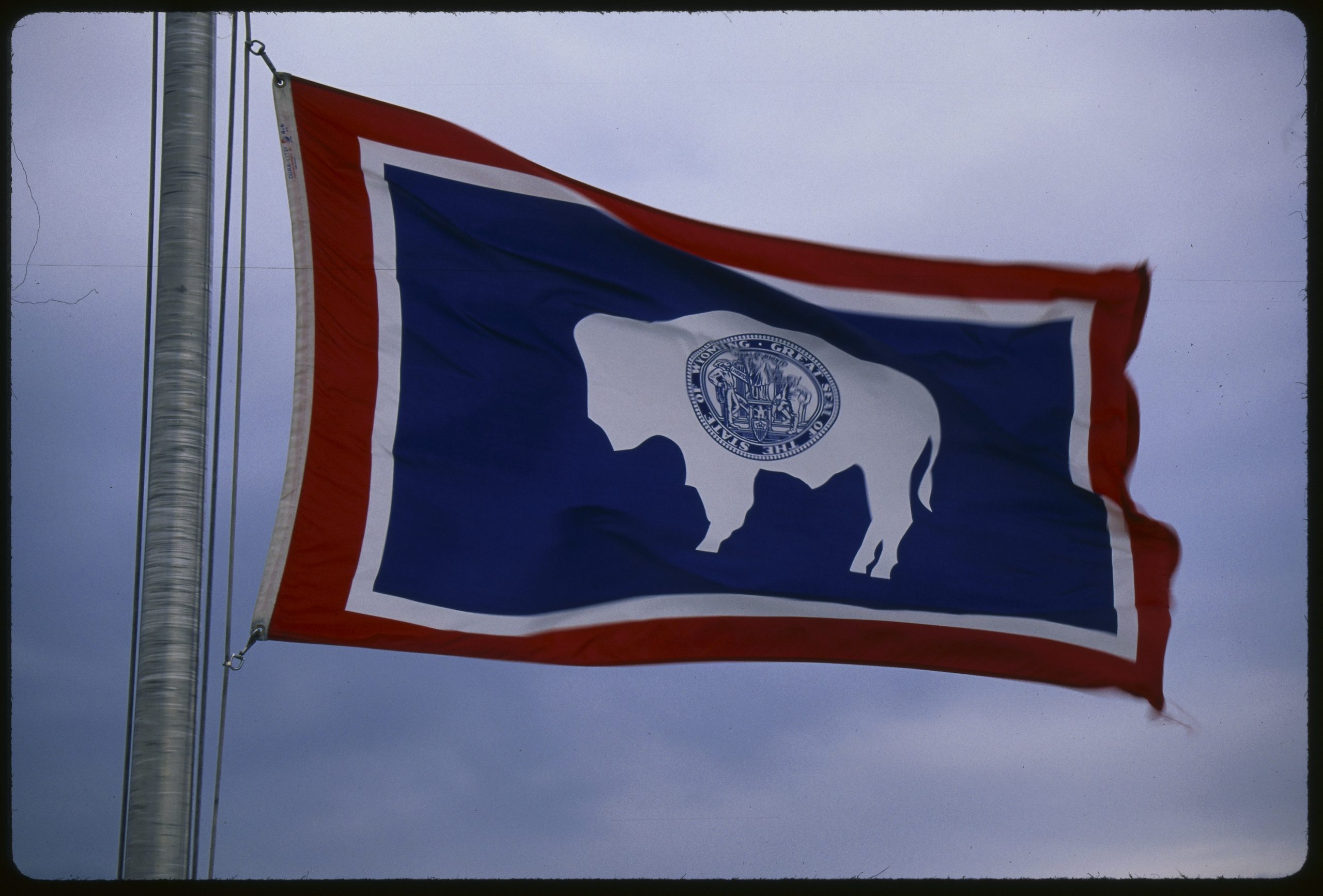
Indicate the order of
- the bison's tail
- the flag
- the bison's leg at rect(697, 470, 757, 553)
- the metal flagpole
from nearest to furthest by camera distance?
the metal flagpole
the flag
the bison's leg at rect(697, 470, 757, 553)
the bison's tail

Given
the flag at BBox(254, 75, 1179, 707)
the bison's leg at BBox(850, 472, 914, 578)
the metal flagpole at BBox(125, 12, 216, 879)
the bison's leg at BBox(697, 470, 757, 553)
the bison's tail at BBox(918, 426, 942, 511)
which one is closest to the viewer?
the metal flagpole at BBox(125, 12, 216, 879)

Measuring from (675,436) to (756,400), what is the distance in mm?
546

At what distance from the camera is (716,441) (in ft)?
30.1

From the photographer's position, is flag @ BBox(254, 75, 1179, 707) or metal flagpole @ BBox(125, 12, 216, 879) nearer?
metal flagpole @ BBox(125, 12, 216, 879)

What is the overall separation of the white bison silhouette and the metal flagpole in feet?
7.93

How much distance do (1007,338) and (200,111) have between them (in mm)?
5058

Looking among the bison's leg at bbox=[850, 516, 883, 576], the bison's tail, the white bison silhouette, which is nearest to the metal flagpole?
the white bison silhouette

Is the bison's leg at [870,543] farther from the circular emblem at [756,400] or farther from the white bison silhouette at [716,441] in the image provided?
the circular emblem at [756,400]

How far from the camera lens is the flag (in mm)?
8469

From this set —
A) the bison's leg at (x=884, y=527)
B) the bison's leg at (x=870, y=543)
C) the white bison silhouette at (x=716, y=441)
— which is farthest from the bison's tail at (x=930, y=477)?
the bison's leg at (x=870, y=543)

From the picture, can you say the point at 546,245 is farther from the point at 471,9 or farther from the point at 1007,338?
the point at 1007,338

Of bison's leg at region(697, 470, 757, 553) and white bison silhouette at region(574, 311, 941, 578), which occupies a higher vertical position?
white bison silhouette at region(574, 311, 941, 578)

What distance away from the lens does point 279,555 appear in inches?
314

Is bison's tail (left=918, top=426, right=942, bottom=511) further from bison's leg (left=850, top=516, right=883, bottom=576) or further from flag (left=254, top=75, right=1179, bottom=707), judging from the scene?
bison's leg (left=850, top=516, right=883, bottom=576)
